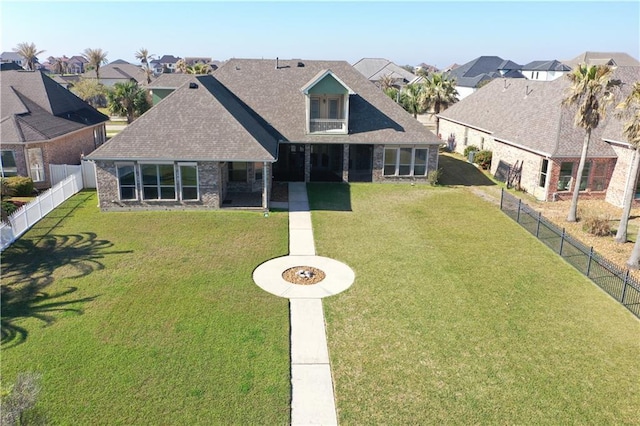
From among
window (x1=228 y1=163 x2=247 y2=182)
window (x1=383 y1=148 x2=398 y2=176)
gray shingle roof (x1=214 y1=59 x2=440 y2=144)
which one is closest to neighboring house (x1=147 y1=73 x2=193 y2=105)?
gray shingle roof (x1=214 y1=59 x2=440 y2=144)

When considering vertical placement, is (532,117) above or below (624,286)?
above

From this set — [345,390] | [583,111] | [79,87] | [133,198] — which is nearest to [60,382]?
[345,390]

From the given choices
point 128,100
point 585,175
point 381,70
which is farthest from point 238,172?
point 381,70

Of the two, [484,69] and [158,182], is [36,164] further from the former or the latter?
[484,69]

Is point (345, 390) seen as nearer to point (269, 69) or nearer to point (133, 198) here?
point (133, 198)

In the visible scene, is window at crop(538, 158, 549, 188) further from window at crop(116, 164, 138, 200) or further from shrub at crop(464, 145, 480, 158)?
window at crop(116, 164, 138, 200)
